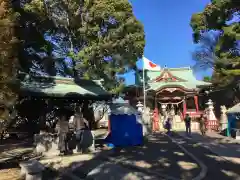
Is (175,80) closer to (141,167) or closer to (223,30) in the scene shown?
(223,30)

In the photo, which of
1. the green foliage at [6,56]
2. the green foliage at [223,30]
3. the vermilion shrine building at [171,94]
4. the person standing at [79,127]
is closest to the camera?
the green foliage at [6,56]

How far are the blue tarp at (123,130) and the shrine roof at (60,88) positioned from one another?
1408mm

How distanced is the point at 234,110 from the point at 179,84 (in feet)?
33.5

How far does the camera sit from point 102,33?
22.5m

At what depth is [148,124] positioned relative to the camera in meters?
21.1

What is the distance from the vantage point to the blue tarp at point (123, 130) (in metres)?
13.8

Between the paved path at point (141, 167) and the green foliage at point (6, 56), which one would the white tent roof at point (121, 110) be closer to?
the paved path at point (141, 167)

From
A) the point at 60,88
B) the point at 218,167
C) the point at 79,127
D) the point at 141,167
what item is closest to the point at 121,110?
the point at 79,127

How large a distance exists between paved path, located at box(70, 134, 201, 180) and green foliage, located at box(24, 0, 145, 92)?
11.7 metres

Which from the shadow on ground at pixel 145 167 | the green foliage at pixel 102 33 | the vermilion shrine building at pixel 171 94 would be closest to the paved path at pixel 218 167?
the shadow on ground at pixel 145 167

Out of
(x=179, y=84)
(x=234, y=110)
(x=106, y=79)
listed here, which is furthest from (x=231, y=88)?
(x=106, y=79)

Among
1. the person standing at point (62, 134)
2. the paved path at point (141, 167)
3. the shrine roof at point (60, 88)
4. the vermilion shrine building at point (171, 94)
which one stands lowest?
the paved path at point (141, 167)

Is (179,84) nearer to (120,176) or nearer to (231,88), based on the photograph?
(231,88)

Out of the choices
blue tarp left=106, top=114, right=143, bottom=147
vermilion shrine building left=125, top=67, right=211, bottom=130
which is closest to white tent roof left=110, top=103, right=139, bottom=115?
blue tarp left=106, top=114, right=143, bottom=147
